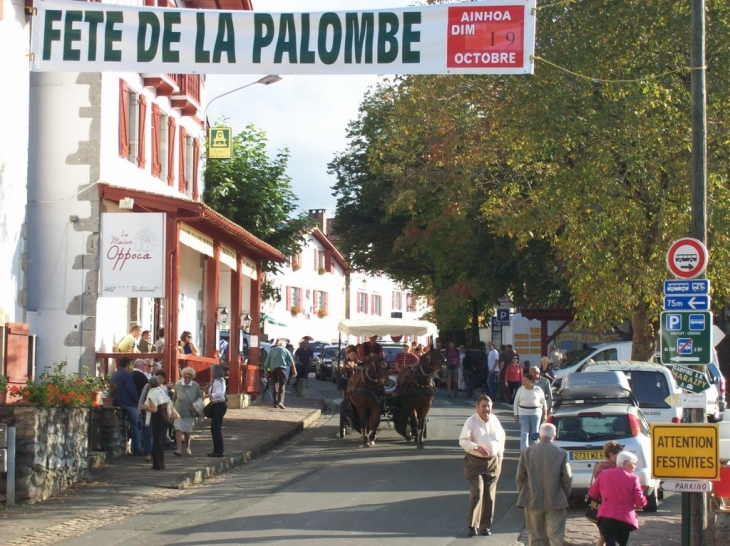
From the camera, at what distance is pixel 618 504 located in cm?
1095

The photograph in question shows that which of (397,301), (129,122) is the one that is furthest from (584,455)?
(397,301)

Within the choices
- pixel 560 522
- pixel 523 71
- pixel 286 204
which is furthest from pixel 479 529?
pixel 286 204

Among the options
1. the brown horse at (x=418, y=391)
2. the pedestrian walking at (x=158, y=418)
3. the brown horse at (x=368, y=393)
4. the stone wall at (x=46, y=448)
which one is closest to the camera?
the stone wall at (x=46, y=448)

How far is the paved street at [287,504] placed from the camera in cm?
1288

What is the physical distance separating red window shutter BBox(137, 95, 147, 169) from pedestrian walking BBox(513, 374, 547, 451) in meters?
9.53

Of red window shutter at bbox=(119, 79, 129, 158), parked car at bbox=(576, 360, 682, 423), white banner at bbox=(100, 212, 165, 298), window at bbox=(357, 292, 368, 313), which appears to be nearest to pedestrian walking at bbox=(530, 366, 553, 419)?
parked car at bbox=(576, 360, 682, 423)

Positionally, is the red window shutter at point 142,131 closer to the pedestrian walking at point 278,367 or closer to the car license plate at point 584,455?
the pedestrian walking at point 278,367

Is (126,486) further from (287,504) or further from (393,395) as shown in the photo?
(393,395)

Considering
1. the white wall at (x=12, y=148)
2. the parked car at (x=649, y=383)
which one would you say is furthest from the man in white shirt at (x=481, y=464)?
the white wall at (x=12, y=148)

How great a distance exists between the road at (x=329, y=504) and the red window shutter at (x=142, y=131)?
674 centimetres

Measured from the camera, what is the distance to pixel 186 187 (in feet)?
96.2

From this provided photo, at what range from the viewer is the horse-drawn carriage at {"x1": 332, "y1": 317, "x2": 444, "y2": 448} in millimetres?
21266

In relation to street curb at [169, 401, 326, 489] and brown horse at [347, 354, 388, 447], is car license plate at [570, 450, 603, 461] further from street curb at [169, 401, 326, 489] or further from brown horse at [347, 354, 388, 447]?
brown horse at [347, 354, 388, 447]

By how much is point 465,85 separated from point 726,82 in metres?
5.50
